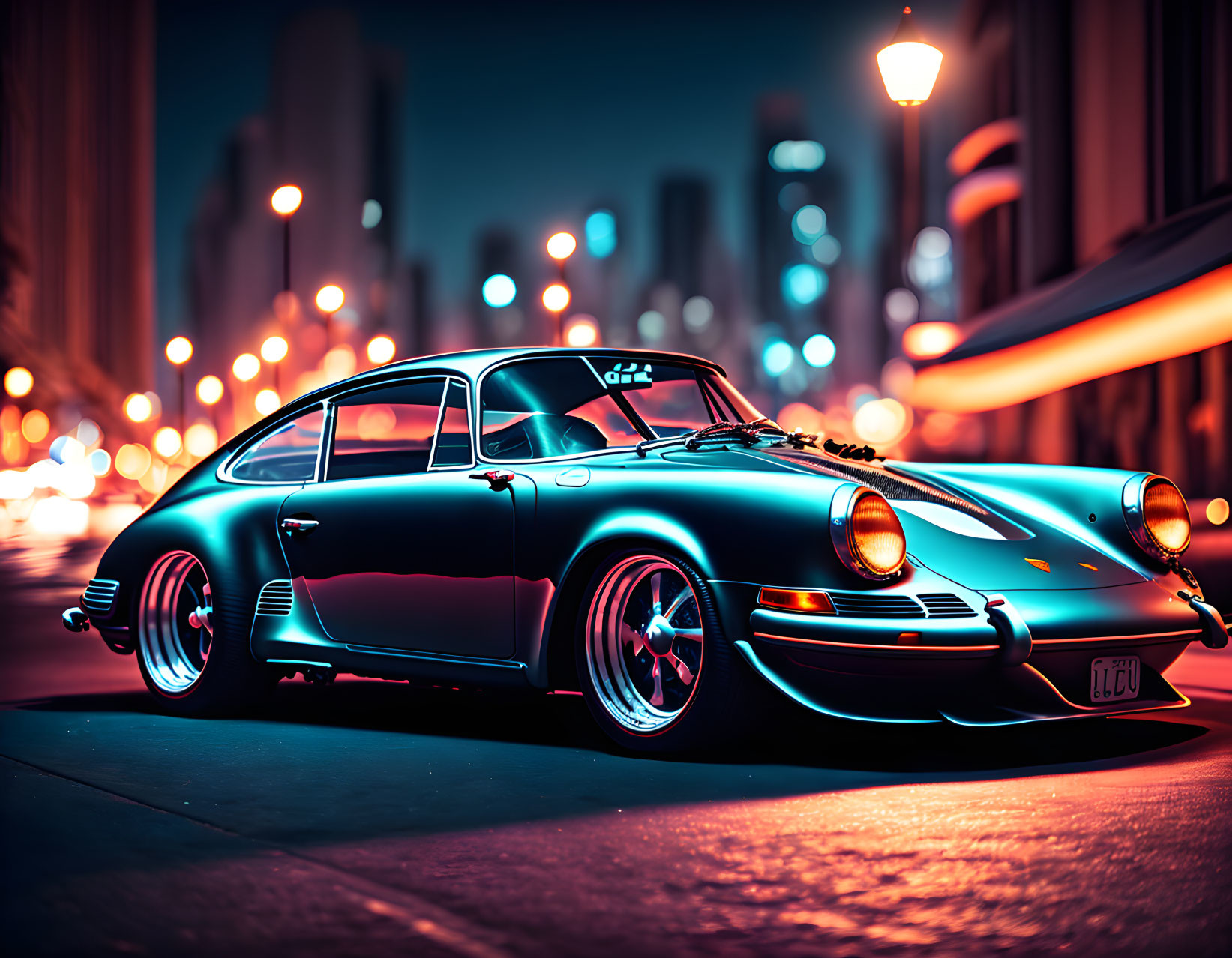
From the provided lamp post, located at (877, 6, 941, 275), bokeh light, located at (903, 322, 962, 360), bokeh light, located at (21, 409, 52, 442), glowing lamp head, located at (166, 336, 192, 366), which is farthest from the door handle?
bokeh light, located at (21, 409, 52, 442)

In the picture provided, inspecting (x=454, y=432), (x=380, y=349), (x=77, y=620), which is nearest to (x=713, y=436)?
(x=454, y=432)

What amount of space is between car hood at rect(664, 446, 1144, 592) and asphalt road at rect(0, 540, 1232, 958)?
58 centimetres

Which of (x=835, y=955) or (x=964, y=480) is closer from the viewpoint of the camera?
(x=835, y=955)

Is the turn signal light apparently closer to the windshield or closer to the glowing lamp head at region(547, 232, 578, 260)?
the windshield

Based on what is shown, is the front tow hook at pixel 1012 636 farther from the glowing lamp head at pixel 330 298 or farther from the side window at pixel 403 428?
the glowing lamp head at pixel 330 298

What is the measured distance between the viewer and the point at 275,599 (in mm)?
6266

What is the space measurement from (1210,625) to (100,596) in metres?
4.53

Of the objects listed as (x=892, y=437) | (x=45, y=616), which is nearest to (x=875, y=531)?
(x=45, y=616)

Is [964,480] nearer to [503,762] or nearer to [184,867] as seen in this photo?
[503,762]

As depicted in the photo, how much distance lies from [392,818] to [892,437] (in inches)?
5511

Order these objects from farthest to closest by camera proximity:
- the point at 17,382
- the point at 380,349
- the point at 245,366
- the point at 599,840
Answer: the point at 17,382 < the point at 380,349 < the point at 245,366 < the point at 599,840

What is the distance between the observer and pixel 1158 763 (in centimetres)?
492

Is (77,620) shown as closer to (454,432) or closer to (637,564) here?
(454,432)

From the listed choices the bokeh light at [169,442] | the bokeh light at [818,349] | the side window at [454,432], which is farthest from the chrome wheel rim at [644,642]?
the bokeh light at [169,442]
